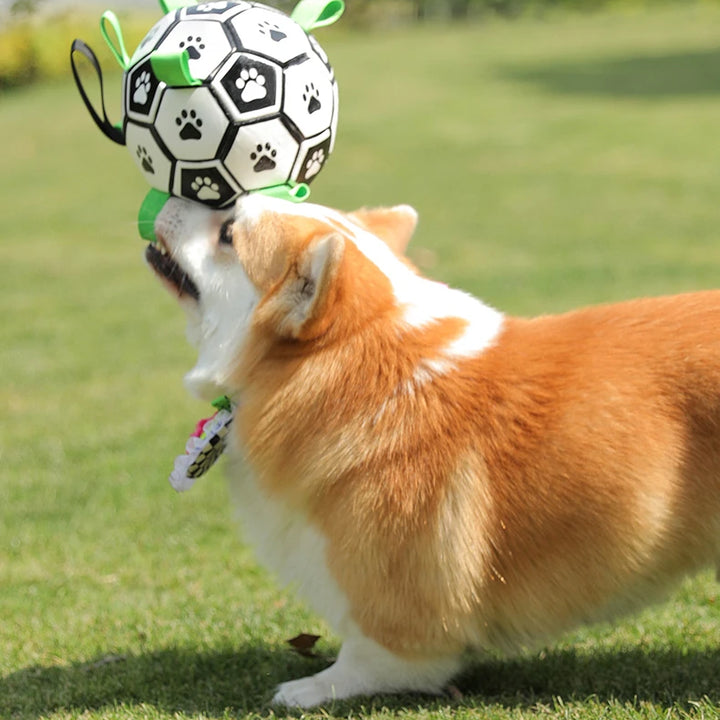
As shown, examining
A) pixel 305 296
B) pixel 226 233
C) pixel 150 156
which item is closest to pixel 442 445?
pixel 305 296

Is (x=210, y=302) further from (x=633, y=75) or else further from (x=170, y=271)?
(x=633, y=75)

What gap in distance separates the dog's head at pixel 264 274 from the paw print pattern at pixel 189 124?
0.22 metres

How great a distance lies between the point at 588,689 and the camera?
352cm

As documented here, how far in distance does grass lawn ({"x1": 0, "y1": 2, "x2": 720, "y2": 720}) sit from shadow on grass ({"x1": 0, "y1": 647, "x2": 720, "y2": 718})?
0.04 ft

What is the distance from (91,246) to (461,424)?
1089 centimetres

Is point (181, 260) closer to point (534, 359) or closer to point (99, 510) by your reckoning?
point (534, 359)

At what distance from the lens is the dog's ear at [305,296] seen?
3.13 m

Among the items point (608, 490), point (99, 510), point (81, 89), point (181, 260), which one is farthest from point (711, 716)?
point (99, 510)

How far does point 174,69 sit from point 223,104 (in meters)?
0.19

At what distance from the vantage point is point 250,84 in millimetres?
3541

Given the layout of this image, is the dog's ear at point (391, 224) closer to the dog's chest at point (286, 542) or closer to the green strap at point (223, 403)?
the green strap at point (223, 403)

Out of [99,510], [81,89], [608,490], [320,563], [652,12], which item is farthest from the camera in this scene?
[652,12]

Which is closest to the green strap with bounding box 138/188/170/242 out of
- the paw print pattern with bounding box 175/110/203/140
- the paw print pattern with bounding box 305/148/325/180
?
the paw print pattern with bounding box 175/110/203/140

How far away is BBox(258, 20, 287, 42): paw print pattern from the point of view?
3.61m
